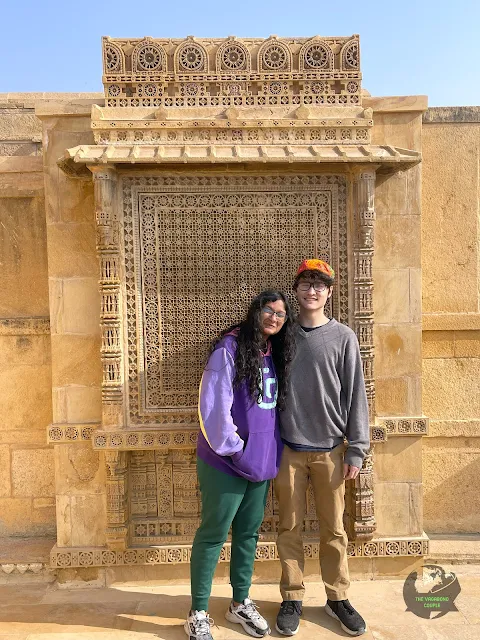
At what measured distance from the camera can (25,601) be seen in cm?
361

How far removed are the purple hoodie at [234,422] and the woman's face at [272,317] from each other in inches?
7.0

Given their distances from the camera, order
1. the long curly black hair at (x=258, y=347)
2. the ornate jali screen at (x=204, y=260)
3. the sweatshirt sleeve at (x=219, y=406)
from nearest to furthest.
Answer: the sweatshirt sleeve at (x=219, y=406)
the long curly black hair at (x=258, y=347)
the ornate jali screen at (x=204, y=260)

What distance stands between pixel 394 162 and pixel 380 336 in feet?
3.73

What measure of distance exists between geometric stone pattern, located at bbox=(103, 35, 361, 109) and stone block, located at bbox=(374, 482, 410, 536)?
2.62 metres

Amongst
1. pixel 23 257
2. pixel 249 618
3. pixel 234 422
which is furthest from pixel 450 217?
pixel 23 257

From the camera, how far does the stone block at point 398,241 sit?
3.77 meters

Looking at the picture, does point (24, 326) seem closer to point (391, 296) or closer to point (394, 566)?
point (391, 296)

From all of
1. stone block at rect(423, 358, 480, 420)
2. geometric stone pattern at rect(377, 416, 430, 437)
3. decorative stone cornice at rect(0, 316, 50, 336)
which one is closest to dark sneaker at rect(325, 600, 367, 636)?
geometric stone pattern at rect(377, 416, 430, 437)

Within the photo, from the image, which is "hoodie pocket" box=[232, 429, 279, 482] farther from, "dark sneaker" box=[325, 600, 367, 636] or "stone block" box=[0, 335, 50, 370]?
"stone block" box=[0, 335, 50, 370]

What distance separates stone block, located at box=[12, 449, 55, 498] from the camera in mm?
4148

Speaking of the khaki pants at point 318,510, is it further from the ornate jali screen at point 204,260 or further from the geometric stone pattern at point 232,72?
the geometric stone pattern at point 232,72

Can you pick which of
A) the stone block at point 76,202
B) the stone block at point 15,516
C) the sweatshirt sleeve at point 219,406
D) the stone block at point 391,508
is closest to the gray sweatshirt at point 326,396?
the sweatshirt sleeve at point 219,406

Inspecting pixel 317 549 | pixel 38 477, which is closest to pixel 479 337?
pixel 317 549

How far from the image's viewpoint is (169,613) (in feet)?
11.3
